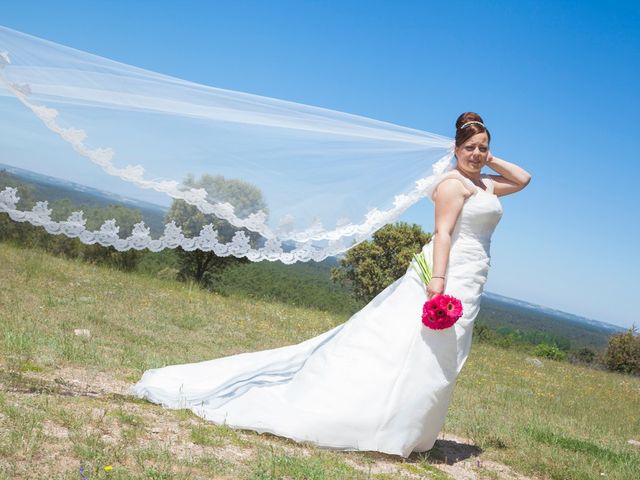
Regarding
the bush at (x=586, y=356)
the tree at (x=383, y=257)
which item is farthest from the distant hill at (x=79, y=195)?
the tree at (x=383, y=257)

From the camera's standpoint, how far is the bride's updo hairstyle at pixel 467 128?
648 cm

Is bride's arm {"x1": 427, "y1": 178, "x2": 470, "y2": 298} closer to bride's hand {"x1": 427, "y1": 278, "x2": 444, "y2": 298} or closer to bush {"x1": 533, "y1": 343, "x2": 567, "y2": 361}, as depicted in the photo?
bride's hand {"x1": 427, "y1": 278, "x2": 444, "y2": 298}

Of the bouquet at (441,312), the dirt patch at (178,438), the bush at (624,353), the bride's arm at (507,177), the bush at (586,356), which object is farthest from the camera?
the bush at (586,356)

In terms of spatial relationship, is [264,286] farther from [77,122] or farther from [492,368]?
[77,122]

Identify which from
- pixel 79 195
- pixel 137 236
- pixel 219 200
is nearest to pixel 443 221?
pixel 219 200

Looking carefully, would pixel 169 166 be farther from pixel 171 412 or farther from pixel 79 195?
pixel 171 412

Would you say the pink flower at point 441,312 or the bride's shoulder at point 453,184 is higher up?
the bride's shoulder at point 453,184

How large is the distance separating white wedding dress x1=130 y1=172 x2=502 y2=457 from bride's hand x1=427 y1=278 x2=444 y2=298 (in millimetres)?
142

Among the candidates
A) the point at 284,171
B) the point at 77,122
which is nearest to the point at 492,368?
the point at 284,171

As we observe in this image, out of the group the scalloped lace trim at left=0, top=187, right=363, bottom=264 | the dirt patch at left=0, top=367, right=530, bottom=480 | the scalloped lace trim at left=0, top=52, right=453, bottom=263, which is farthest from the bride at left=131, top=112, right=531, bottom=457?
the scalloped lace trim at left=0, top=187, right=363, bottom=264

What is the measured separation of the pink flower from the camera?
19.1 ft

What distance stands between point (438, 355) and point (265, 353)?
89.5 inches

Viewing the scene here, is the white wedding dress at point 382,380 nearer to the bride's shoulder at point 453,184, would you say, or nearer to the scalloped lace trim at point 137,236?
the bride's shoulder at point 453,184

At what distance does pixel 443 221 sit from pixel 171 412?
Result: 3.21m
